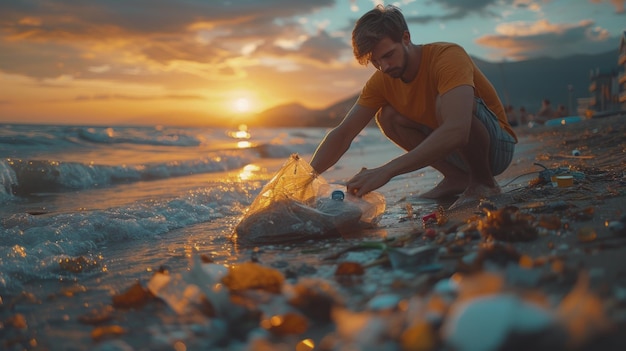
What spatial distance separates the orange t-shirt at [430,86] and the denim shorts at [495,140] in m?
0.16

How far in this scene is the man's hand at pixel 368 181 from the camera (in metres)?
3.18

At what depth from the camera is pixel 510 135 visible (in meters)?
4.39

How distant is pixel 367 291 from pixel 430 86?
7.54 ft

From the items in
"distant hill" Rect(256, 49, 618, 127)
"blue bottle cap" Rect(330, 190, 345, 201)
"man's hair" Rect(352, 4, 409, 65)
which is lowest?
"blue bottle cap" Rect(330, 190, 345, 201)

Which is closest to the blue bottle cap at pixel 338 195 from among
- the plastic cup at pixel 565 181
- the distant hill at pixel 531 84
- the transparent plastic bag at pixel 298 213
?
the transparent plastic bag at pixel 298 213

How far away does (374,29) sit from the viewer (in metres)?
3.44

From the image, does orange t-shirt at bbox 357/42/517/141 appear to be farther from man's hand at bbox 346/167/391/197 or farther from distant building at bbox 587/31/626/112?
distant building at bbox 587/31/626/112

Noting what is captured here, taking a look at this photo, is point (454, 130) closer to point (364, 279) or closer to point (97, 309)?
point (364, 279)

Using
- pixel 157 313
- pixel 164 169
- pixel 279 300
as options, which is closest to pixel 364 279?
pixel 279 300

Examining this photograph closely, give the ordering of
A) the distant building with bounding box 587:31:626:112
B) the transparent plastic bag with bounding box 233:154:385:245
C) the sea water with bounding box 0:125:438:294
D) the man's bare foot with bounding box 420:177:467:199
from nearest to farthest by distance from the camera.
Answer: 1. the sea water with bounding box 0:125:438:294
2. the transparent plastic bag with bounding box 233:154:385:245
3. the man's bare foot with bounding box 420:177:467:199
4. the distant building with bounding box 587:31:626:112

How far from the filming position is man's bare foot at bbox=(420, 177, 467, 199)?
468cm

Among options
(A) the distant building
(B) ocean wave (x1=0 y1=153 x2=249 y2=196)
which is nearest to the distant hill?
(A) the distant building

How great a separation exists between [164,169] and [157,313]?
29.1ft

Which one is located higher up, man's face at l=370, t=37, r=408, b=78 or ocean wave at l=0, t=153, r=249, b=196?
man's face at l=370, t=37, r=408, b=78
